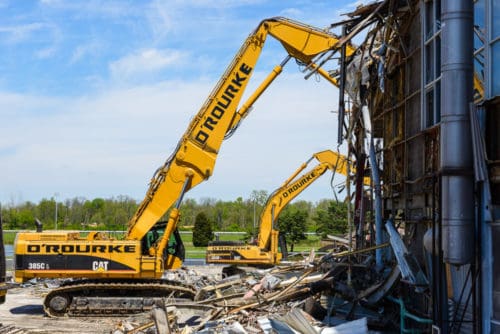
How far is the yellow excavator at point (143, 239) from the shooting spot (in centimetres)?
1692

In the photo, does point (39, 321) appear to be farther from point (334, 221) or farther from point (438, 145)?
point (334, 221)

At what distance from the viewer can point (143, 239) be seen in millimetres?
17422

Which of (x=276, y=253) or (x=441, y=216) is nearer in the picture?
(x=441, y=216)

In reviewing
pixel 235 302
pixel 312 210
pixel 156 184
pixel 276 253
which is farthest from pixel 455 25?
pixel 312 210

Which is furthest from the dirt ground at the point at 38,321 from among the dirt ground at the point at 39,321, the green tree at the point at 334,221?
the green tree at the point at 334,221

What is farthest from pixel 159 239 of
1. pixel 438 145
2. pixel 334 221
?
pixel 334 221

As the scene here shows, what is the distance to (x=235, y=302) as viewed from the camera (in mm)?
14016

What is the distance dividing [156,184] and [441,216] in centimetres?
1066

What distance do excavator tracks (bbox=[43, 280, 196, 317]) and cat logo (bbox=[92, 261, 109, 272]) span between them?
44 cm

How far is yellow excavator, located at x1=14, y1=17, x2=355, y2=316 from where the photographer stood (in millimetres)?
16922

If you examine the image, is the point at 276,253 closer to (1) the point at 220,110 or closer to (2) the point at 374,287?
(1) the point at 220,110

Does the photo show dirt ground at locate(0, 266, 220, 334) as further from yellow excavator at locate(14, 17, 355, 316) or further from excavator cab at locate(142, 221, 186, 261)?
excavator cab at locate(142, 221, 186, 261)

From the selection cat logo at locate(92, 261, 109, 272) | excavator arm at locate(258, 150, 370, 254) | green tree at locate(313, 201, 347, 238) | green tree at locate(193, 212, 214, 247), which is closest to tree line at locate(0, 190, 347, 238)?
green tree at locate(313, 201, 347, 238)

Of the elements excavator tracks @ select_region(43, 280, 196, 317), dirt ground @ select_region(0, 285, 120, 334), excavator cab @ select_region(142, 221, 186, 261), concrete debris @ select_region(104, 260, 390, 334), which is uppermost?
excavator cab @ select_region(142, 221, 186, 261)
